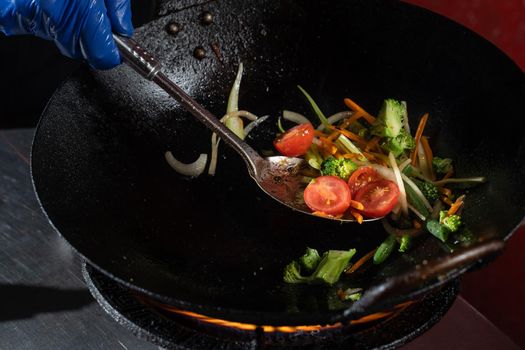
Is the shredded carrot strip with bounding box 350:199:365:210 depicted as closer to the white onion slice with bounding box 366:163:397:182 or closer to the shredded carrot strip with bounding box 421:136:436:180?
the white onion slice with bounding box 366:163:397:182

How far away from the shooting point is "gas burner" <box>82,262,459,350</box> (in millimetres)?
1559

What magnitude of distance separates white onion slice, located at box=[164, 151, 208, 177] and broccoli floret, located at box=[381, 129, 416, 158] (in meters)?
0.67

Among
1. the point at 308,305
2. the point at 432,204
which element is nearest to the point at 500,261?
the point at 432,204

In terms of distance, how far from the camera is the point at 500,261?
2654 mm

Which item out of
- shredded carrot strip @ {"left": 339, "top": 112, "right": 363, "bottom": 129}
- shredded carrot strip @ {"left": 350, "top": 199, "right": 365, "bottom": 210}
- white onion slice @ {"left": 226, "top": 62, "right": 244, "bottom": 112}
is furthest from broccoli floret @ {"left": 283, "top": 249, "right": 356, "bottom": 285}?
white onion slice @ {"left": 226, "top": 62, "right": 244, "bottom": 112}

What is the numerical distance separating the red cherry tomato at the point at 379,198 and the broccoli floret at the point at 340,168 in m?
0.09

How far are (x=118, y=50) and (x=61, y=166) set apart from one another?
15.9 inches

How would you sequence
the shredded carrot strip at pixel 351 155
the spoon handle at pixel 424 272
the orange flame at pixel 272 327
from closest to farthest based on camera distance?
the spoon handle at pixel 424 272
the orange flame at pixel 272 327
the shredded carrot strip at pixel 351 155

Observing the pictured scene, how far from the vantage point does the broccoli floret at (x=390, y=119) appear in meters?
2.14

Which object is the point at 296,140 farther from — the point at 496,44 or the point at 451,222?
the point at 496,44

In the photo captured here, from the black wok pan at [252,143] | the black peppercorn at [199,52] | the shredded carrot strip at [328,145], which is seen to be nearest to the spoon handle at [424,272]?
the black wok pan at [252,143]

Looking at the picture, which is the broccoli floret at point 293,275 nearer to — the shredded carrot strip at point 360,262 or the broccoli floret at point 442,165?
the shredded carrot strip at point 360,262

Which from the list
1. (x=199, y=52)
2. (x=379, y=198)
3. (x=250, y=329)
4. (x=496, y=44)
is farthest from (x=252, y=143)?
(x=496, y=44)

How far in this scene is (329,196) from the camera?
1.91 m
